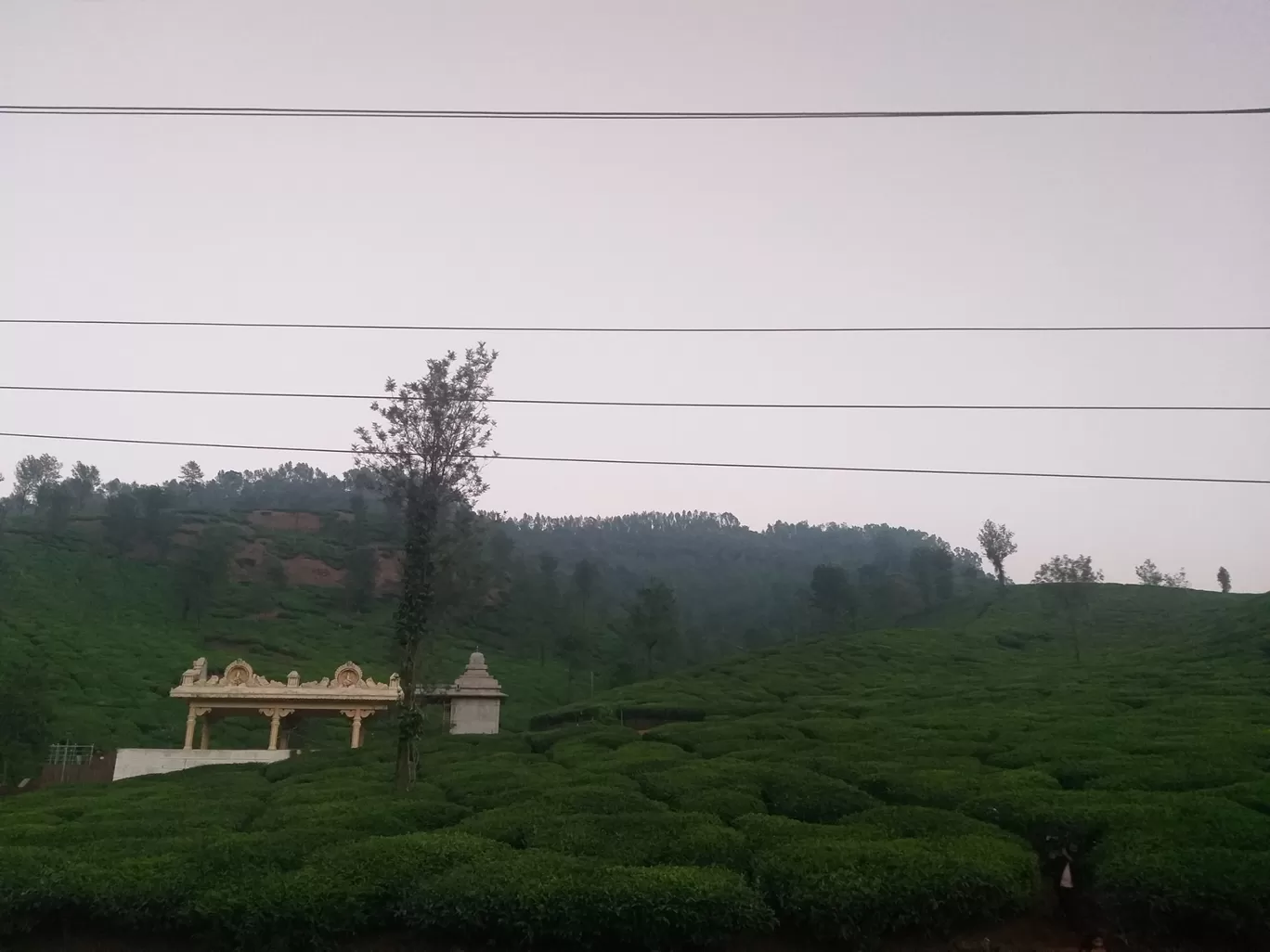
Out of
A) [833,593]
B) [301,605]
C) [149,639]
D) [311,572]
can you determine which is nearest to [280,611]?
[301,605]

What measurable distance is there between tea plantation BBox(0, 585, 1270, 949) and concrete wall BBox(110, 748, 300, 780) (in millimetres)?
2535

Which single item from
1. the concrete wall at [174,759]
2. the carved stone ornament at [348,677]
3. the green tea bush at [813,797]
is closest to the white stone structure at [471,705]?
the carved stone ornament at [348,677]

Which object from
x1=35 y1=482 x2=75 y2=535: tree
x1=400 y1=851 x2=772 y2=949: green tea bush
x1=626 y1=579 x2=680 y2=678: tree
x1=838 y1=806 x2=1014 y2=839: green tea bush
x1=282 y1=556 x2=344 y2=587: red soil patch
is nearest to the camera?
x1=400 y1=851 x2=772 y2=949: green tea bush

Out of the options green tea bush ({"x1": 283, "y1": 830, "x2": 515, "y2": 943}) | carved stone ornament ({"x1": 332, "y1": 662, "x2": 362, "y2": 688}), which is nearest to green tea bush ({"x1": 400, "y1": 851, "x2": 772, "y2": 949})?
green tea bush ({"x1": 283, "y1": 830, "x2": 515, "y2": 943})

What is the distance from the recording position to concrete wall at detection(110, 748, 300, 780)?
75.5 feet

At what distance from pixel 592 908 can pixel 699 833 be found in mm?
2269

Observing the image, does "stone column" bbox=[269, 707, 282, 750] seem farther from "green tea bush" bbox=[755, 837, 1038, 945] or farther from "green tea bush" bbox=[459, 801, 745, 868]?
"green tea bush" bbox=[755, 837, 1038, 945]

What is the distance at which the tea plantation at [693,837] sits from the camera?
8992mm

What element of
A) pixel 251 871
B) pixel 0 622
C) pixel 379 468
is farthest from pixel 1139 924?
pixel 0 622

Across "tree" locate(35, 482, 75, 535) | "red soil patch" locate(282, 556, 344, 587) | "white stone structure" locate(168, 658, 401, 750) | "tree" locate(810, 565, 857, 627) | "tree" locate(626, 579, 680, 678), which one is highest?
"tree" locate(35, 482, 75, 535)

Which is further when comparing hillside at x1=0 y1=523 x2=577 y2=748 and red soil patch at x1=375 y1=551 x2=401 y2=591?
red soil patch at x1=375 y1=551 x2=401 y2=591

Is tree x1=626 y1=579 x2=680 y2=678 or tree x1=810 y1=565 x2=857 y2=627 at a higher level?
tree x1=810 y1=565 x2=857 y2=627

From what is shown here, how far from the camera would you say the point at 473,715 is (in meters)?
26.5

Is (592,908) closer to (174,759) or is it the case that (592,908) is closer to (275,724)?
(174,759)
